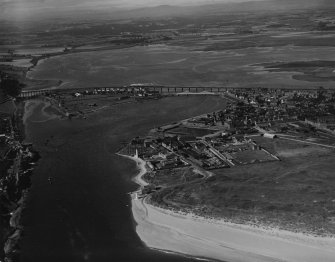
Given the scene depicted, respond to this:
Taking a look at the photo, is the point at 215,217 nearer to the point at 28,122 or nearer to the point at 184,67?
the point at 28,122

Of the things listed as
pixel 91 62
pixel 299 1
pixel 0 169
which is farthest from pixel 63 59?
pixel 299 1

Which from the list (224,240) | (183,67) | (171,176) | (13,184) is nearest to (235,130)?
(171,176)

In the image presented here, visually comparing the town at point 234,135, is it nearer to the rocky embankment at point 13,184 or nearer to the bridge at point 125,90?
the rocky embankment at point 13,184

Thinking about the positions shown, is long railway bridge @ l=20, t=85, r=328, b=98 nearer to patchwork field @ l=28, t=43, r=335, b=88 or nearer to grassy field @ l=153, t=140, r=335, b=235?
patchwork field @ l=28, t=43, r=335, b=88

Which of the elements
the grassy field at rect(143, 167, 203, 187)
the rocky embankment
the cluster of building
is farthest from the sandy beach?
the cluster of building

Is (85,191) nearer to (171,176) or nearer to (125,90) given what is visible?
(171,176)

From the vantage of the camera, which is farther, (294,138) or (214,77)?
(214,77)
